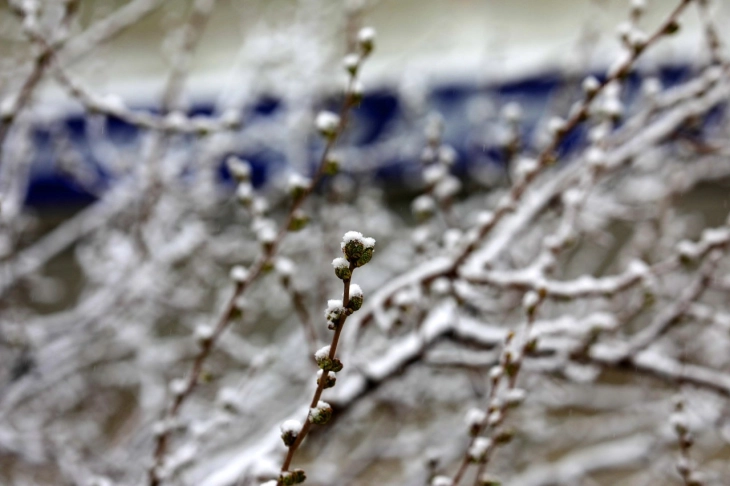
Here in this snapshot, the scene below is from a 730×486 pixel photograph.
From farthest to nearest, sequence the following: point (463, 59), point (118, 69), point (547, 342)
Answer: point (118, 69) → point (463, 59) → point (547, 342)

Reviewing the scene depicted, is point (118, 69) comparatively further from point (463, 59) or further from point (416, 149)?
point (416, 149)

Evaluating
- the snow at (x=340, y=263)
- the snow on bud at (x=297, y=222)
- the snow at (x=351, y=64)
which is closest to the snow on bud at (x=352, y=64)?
the snow at (x=351, y=64)

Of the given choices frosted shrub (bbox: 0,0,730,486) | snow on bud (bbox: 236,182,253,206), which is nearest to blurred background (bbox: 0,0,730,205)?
frosted shrub (bbox: 0,0,730,486)

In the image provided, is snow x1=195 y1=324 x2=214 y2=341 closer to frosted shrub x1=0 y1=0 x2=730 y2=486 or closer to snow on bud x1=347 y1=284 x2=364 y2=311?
frosted shrub x1=0 y1=0 x2=730 y2=486

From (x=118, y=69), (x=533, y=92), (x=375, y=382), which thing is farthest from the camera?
(x=118, y=69)

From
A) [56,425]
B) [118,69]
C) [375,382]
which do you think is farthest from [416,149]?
[118,69]

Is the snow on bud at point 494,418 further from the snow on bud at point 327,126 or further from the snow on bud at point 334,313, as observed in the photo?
the snow on bud at point 327,126

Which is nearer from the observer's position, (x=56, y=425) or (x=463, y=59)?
(x=56, y=425)

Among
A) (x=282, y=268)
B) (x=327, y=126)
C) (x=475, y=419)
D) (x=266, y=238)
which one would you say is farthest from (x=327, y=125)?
(x=475, y=419)
